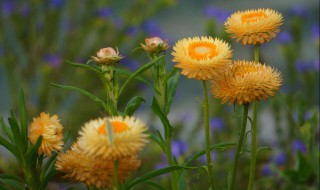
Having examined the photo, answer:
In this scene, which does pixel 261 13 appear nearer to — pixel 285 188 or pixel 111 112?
pixel 111 112

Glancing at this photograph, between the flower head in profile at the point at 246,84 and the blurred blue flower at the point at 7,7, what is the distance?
3.31 m

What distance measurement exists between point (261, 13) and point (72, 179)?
16.1 inches

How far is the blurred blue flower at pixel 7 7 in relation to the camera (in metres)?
4.18

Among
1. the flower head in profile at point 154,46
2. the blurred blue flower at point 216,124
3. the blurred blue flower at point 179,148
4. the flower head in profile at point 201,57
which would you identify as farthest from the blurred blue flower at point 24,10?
the flower head in profile at point 201,57

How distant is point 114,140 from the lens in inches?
32.6

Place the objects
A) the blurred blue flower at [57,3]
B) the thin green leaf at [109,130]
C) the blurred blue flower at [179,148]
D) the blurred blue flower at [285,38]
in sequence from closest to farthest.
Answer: the thin green leaf at [109,130], the blurred blue flower at [179,148], the blurred blue flower at [285,38], the blurred blue flower at [57,3]

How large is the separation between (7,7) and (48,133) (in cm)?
330

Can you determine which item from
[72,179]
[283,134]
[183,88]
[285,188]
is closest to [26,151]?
[72,179]

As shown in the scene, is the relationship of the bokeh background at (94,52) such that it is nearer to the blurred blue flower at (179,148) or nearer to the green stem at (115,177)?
the blurred blue flower at (179,148)

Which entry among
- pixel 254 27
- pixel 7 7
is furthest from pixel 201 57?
pixel 7 7

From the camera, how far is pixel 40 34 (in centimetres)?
438

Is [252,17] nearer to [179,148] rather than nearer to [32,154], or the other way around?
[32,154]

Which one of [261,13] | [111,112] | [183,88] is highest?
[183,88]

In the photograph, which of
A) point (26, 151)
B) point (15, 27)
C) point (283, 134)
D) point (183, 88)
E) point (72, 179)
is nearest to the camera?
point (72, 179)
